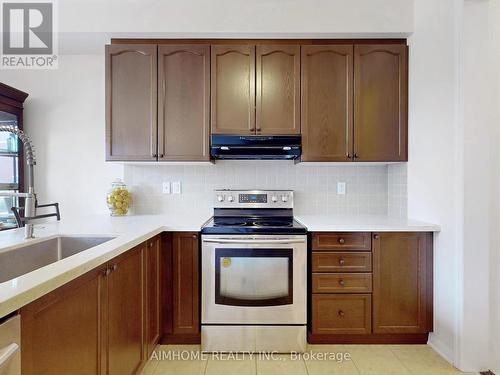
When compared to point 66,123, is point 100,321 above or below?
below

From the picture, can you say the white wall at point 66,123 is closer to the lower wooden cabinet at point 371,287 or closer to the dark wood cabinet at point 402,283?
the lower wooden cabinet at point 371,287

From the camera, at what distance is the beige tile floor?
1771 millimetres

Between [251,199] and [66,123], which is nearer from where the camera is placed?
[251,199]

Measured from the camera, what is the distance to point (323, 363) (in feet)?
6.11

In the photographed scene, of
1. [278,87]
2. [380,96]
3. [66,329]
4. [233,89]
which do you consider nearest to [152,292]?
[66,329]

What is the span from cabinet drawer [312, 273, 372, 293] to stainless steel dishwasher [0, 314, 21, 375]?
163 cm

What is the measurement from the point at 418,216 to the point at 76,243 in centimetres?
234

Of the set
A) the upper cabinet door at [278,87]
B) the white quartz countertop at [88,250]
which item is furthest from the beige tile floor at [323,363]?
the upper cabinet door at [278,87]

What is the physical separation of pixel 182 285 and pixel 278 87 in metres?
1.65

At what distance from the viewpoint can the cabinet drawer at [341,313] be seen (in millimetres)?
1978

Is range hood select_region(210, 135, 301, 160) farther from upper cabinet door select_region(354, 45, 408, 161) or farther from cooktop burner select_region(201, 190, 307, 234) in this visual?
upper cabinet door select_region(354, 45, 408, 161)

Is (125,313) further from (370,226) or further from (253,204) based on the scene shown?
(370,226)

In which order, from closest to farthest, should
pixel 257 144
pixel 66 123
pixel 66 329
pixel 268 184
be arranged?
pixel 66 329 → pixel 257 144 → pixel 268 184 → pixel 66 123

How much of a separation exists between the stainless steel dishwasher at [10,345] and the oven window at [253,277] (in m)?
1.25
